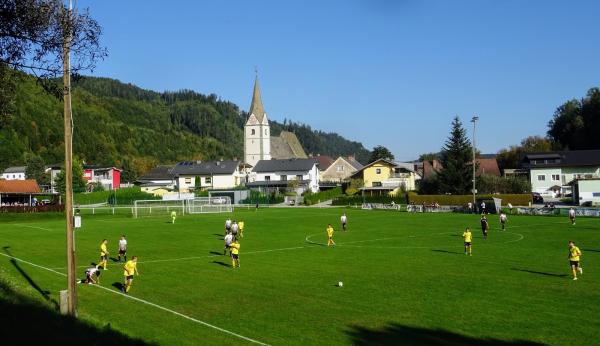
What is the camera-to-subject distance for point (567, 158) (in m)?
103

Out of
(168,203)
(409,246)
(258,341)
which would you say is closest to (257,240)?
(409,246)

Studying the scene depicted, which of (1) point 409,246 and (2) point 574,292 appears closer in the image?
(2) point 574,292

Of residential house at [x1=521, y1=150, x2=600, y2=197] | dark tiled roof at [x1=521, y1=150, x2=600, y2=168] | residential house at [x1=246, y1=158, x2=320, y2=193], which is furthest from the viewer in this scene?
residential house at [x1=246, y1=158, x2=320, y2=193]

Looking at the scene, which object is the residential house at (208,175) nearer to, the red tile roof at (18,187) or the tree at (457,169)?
the red tile roof at (18,187)

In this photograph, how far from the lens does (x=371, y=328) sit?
17.7 metres

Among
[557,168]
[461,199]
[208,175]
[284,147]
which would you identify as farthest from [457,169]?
[284,147]

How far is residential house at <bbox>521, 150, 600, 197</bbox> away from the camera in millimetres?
100500

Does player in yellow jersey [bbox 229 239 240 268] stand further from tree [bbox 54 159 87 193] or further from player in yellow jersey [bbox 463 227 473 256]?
tree [bbox 54 159 87 193]

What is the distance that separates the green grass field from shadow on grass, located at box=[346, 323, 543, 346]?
35 mm

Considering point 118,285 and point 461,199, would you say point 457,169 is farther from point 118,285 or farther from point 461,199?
point 118,285

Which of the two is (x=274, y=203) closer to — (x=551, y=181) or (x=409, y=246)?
(x=551, y=181)

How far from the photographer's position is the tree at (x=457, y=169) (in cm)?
9012

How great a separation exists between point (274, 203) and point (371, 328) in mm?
88591

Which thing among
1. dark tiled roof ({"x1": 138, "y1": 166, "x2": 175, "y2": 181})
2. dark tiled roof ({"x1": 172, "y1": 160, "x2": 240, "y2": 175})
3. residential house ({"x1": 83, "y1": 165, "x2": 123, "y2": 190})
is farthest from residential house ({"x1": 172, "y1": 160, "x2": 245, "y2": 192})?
residential house ({"x1": 83, "y1": 165, "x2": 123, "y2": 190})
